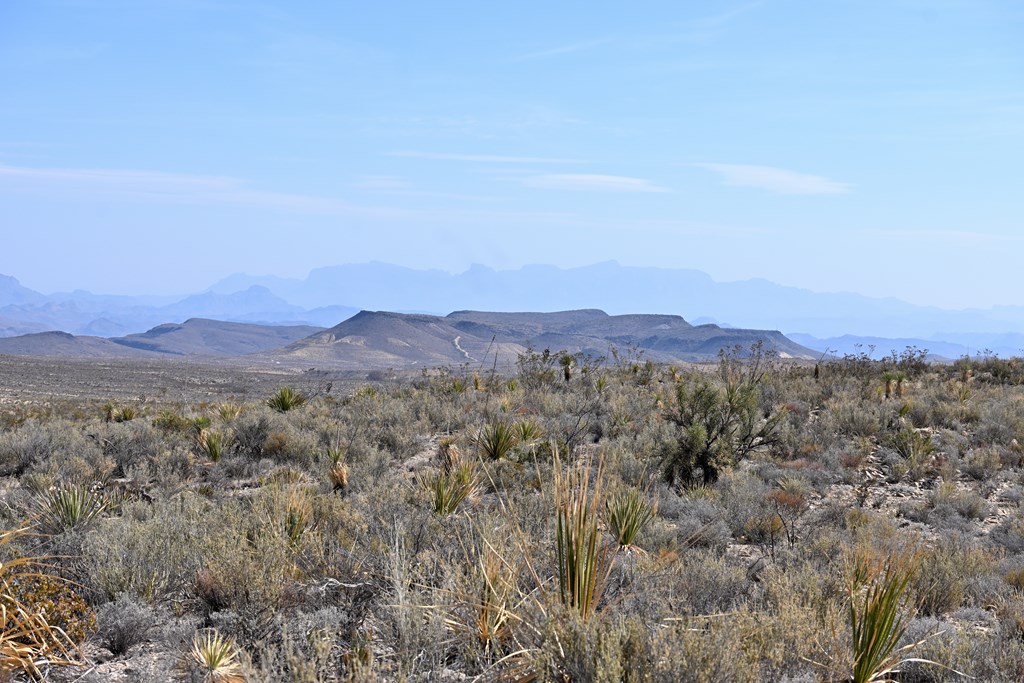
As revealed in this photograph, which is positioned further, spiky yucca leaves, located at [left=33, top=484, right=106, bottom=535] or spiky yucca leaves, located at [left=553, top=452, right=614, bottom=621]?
spiky yucca leaves, located at [left=33, top=484, right=106, bottom=535]

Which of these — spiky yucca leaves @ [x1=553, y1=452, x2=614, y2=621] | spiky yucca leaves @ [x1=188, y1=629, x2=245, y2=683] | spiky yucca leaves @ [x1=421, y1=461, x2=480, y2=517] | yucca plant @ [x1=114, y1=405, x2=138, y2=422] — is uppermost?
spiky yucca leaves @ [x1=553, y1=452, x2=614, y2=621]

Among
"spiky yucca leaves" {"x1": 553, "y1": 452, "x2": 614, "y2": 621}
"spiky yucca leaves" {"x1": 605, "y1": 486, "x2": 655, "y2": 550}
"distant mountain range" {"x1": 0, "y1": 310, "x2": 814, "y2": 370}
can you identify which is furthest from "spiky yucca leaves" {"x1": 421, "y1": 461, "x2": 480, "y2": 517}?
"distant mountain range" {"x1": 0, "y1": 310, "x2": 814, "y2": 370}

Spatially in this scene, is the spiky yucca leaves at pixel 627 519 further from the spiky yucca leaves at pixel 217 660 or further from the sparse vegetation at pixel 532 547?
the spiky yucca leaves at pixel 217 660

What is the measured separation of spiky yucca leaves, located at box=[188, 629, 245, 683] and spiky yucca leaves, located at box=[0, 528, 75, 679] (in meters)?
0.74

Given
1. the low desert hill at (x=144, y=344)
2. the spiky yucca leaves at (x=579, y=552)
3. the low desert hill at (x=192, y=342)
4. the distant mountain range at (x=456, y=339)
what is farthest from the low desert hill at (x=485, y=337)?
the spiky yucca leaves at (x=579, y=552)

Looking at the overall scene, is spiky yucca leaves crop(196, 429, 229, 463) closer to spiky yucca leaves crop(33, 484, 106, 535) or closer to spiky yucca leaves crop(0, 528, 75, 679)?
spiky yucca leaves crop(33, 484, 106, 535)

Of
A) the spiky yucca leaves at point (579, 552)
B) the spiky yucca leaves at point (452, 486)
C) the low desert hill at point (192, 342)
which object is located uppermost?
the spiky yucca leaves at point (579, 552)

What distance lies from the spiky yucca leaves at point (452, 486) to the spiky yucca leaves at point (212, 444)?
4397mm

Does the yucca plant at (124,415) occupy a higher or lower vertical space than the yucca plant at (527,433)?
lower

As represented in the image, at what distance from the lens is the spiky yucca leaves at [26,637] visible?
398cm

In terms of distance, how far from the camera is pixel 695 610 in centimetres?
489

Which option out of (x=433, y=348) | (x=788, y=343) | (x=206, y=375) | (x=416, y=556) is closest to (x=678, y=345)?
(x=788, y=343)

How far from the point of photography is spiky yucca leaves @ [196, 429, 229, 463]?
11.1 m

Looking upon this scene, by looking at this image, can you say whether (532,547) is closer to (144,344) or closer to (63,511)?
(63,511)
